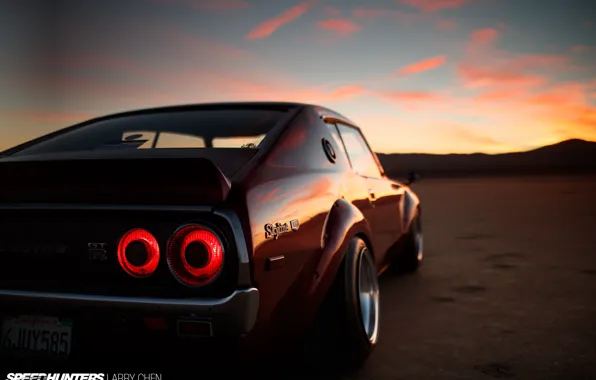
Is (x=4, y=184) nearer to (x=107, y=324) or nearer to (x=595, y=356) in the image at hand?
(x=107, y=324)

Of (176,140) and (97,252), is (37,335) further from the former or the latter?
(176,140)

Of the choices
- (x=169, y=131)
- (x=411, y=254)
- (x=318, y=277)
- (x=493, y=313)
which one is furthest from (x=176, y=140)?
(x=411, y=254)

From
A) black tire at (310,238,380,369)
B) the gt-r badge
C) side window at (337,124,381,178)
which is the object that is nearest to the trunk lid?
the gt-r badge

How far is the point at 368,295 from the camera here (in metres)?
3.51

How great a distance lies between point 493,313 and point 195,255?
9.60 feet

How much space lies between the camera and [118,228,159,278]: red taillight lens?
86.7 inches

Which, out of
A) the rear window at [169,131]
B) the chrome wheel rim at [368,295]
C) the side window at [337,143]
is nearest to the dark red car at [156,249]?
the rear window at [169,131]

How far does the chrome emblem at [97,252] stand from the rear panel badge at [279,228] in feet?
2.09

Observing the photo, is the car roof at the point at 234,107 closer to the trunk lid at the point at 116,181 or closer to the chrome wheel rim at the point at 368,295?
the chrome wheel rim at the point at 368,295

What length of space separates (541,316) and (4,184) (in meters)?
3.68

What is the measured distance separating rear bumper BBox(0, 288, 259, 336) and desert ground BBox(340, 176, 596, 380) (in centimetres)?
116

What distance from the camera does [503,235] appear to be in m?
8.93

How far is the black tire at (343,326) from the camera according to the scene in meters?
2.93

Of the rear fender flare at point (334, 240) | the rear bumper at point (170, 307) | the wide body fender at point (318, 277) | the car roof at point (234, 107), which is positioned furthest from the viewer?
the car roof at point (234, 107)
